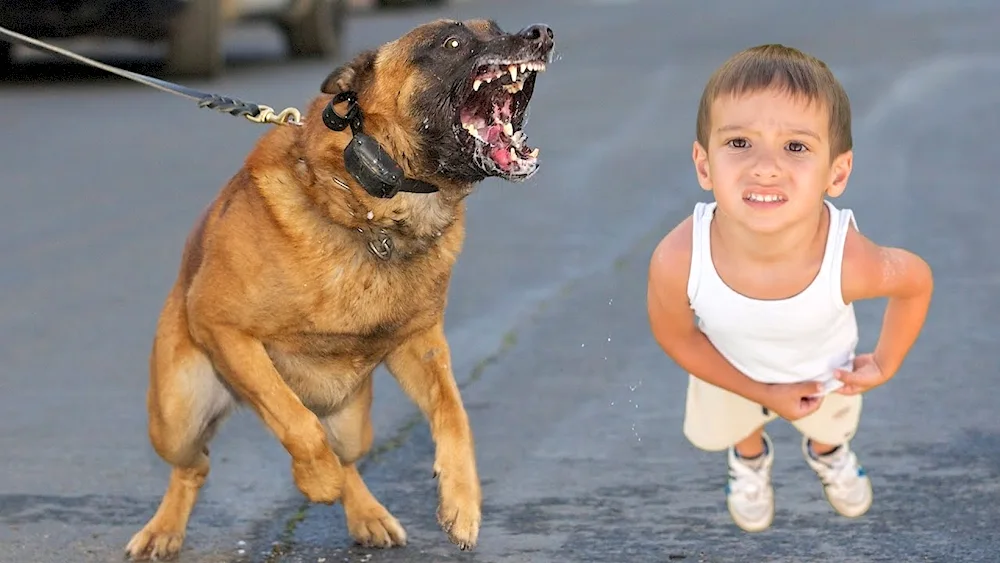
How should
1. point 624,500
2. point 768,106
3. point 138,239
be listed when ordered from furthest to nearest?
point 138,239 → point 624,500 → point 768,106

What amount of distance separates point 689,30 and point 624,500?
1592 centimetres

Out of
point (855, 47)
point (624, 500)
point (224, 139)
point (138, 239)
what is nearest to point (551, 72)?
point (855, 47)

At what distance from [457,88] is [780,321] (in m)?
1.20

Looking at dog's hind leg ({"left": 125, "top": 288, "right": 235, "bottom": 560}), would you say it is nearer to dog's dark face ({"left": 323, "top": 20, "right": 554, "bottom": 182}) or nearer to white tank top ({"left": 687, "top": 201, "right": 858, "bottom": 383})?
dog's dark face ({"left": 323, "top": 20, "right": 554, "bottom": 182})

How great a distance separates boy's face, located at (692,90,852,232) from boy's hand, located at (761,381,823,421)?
1.53 ft

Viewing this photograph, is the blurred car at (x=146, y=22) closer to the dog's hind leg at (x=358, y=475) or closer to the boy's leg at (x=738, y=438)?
the dog's hind leg at (x=358, y=475)

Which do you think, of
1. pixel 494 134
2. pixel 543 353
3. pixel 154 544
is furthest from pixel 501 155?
pixel 543 353

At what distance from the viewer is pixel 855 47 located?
18.0 m

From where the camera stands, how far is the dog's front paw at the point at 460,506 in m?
4.66

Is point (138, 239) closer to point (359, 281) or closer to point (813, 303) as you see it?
point (359, 281)

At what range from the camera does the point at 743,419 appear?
15.3 ft

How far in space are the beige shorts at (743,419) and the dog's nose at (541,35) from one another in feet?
3.20

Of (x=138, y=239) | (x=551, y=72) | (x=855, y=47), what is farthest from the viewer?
(x=855, y=47)

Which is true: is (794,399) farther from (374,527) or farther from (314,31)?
(314,31)
